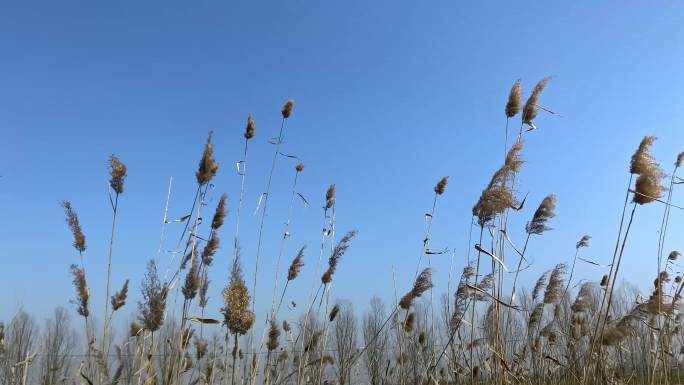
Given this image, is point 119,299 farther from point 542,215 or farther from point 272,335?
point 542,215

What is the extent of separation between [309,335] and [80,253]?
2.01 metres

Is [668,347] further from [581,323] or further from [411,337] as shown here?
[411,337]

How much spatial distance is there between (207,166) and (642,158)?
253 centimetres

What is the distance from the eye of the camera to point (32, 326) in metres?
25.7

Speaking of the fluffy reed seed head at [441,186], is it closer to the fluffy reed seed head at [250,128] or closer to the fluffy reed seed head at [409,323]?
the fluffy reed seed head at [409,323]

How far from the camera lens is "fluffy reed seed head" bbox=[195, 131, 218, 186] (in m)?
2.86

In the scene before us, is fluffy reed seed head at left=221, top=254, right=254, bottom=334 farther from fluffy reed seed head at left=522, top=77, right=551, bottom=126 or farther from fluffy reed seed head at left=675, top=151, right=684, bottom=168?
fluffy reed seed head at left=675, top=151, right=684, bottom=168

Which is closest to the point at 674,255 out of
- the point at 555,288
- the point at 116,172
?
the point at 555,288

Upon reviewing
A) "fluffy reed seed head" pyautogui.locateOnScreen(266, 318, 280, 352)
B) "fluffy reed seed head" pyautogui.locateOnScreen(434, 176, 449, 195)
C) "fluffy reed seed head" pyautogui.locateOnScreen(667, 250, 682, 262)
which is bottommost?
"fluffy reed seed head" pyautogui.locateOnScreen(266, 318, 280, 352)

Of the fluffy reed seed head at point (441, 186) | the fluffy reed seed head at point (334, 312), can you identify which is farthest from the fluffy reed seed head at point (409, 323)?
the fluffy reed seed head at point (441, 186)

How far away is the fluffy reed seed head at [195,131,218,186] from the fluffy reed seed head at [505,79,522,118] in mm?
2124

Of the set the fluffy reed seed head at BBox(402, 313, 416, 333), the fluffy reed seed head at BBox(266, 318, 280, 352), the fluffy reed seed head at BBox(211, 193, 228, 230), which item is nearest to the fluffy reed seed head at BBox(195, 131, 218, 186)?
the fluffy reed seed head at BBox(211, 193, 228, 230)

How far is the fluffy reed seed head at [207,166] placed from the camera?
9.37 feet

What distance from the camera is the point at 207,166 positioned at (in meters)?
2.88
